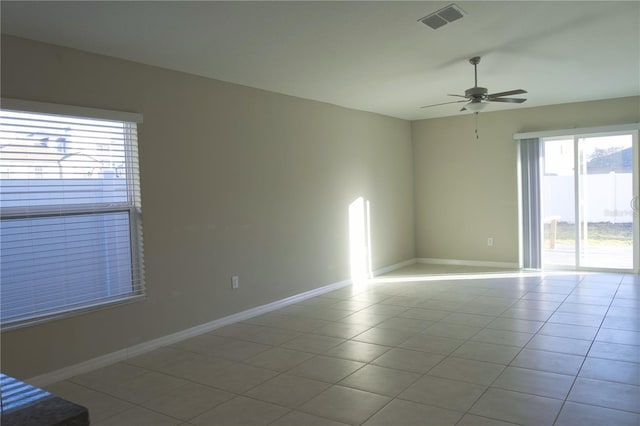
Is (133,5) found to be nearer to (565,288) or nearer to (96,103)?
(96,103)

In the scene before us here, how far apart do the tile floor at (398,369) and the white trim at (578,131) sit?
235cm

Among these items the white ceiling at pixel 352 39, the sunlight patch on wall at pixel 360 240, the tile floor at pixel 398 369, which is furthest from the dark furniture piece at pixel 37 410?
the sunlight patch on wall at pixel 360 240

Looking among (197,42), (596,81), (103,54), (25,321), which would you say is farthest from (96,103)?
(596,81)

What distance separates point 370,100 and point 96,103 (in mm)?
3396

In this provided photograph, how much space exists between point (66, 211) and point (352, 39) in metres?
2.50

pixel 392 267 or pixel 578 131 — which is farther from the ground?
pixel 578 131

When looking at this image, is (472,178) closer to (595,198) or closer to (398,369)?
(595,198)

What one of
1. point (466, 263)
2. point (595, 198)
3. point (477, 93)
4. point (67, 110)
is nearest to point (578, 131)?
point (595, 198)

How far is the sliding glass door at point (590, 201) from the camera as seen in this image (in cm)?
653

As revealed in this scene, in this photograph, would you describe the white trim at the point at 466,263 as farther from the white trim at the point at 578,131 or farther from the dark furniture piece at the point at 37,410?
the dark furniture piece at the point at 37,410

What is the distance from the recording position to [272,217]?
5270mm

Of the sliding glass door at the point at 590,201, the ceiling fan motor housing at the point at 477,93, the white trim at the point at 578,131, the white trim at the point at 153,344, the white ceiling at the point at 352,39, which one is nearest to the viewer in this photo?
the white ceiling at the point at 352,39

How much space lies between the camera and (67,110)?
3.49 m

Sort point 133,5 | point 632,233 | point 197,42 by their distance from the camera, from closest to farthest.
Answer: point 133,5, point 197,42, point 632,233
